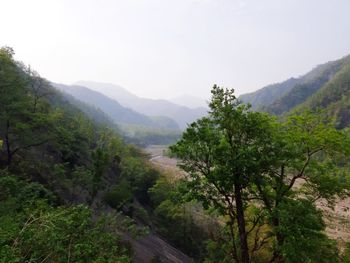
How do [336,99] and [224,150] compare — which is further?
[336,99]

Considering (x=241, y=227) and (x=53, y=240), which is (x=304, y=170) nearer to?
(x=241, y=227)

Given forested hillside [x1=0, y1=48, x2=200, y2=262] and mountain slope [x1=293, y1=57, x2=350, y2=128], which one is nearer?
forested hillside [x1=0, y1=48, x2=200, y2=262]

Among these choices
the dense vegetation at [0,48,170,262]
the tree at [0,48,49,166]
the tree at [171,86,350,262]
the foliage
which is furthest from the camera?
the tree at [0,48,49,166]

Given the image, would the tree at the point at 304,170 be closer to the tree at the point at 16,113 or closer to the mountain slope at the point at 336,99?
the tree at the point at 16,113

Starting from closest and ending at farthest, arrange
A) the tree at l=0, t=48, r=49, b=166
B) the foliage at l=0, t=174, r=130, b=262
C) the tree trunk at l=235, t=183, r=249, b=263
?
1. the foliage at l=0, t=174, r=130, b=262
2. the tree trunk at l=235, t=183, r=249, b=263
3. the tree at l=0, t=48, r=49, b=166

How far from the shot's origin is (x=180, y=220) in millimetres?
34406

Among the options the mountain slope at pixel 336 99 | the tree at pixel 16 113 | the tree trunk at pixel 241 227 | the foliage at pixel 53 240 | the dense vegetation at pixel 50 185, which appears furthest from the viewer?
the mountain slope at pixel 336 99

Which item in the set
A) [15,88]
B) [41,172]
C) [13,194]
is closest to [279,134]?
[13,194]

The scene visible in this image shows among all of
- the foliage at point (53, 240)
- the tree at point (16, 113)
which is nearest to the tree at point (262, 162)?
the foliage at point (53, 240)

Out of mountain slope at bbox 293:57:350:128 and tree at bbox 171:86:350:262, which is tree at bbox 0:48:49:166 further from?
mountain slope at bbox 293:57:350:128

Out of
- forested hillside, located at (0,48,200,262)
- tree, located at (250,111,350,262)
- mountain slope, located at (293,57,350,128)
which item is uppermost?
mountain slope, located at (293,57,350,128)

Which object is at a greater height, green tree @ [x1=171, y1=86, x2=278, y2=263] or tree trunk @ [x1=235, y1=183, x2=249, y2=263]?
green tree @ [x1=171, y1=86, x2=278, y2=263]

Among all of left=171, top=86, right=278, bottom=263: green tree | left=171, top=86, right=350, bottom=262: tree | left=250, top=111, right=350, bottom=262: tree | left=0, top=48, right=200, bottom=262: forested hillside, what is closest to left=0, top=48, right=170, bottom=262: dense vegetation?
left=0, top=48, right=200, bottom=262: forested hillside

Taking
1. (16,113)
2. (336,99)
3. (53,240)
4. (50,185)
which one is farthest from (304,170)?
(336,99)
